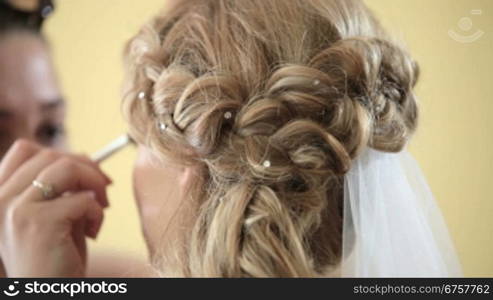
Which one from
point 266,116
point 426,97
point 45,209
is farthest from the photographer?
point 426,97

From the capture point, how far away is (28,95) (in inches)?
33.3

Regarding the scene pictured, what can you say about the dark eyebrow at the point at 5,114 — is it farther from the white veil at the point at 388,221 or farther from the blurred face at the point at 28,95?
the white veil at the point at 388,221

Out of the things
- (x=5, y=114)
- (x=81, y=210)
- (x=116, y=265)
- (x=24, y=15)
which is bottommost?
(x=116, y=265)

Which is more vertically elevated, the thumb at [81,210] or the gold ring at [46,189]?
the gold ring at [46,189]

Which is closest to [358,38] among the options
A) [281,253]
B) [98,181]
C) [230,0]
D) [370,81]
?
[370,81]

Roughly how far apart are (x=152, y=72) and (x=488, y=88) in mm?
583

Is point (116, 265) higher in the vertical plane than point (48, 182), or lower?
lower

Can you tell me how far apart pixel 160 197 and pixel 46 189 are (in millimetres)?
165

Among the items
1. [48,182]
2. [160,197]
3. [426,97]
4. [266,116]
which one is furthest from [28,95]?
[426,97]

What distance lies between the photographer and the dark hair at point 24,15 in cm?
84

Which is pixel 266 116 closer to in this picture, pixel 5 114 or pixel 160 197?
pixel 160 197

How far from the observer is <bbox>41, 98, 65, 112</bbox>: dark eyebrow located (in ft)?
2.81

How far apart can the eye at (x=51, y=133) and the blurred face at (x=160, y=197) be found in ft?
0.43

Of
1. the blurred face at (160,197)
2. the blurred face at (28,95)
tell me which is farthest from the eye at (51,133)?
the blurred face at (160,197)
